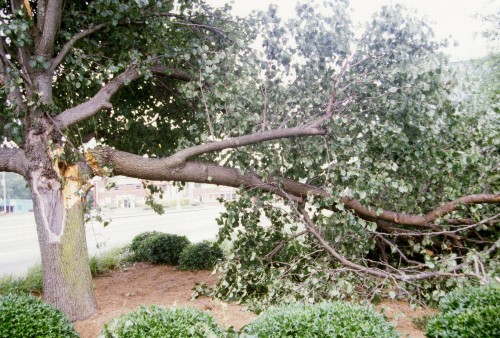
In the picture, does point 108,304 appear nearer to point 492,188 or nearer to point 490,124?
point 492,188

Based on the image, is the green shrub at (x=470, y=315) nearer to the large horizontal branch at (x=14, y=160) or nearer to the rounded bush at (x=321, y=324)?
the rounded bush at (x=321, y=324)

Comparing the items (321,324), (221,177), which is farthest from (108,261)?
(321,324)

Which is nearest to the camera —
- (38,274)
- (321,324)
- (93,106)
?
(321,324)

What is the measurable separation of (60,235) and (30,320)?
4.98 feet

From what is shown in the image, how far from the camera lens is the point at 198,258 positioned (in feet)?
28.5

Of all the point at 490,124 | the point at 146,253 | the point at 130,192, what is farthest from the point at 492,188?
the point at 130,192

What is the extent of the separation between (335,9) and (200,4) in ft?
7.88

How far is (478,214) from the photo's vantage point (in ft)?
18.5

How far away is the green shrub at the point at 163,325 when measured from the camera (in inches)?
130

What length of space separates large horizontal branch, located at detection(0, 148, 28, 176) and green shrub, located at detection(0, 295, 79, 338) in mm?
1894

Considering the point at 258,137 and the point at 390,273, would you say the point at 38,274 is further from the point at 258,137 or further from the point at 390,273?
the point at 390,273

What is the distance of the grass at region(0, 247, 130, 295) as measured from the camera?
662cm

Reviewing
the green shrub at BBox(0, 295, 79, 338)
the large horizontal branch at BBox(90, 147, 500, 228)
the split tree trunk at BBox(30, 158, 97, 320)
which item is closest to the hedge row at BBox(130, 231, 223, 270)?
the large horizontal branch at BBox(90, 147, 500, 228)

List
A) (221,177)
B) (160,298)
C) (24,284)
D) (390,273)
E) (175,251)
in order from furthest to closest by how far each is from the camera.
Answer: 1. (175,251)
2. (24,284)
3. (160,298)
4. (221,177)
5. (390,273)
